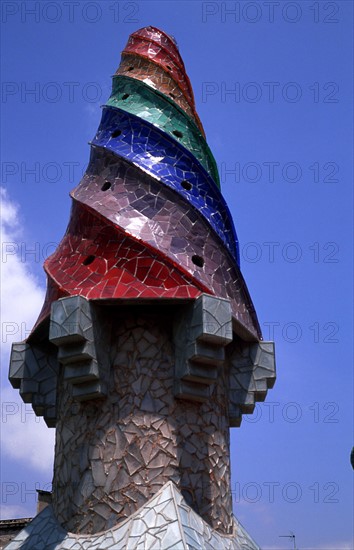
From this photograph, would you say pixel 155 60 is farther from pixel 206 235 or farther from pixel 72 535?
pixel 72 535

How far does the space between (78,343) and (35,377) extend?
1745 millimetres

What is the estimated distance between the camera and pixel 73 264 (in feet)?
36.6

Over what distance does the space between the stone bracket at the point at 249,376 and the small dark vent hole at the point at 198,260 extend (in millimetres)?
1571

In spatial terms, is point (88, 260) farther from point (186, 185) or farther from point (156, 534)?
point (156, 534)

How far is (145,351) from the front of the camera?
411 inches

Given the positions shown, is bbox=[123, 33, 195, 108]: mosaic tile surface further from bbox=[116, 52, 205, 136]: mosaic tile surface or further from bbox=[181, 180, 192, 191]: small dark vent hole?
bbox=[181, 180, 192, 191]: small dark vent hole

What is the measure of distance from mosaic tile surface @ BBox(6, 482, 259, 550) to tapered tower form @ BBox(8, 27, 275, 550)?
2cm

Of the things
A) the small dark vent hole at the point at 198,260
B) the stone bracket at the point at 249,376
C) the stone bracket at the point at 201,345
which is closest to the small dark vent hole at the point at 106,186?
the small dark vent hole at the point at 198,260

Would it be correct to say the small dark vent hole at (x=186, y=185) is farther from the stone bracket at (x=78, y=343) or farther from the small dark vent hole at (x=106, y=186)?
the stone bracket at (x=78, y=343)

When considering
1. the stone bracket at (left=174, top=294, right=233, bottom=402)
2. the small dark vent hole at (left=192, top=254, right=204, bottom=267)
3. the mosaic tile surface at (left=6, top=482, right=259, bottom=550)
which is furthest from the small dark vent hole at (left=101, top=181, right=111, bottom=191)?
the mosaic tile surface at (left=6, top=482, right=259, bottom=550)

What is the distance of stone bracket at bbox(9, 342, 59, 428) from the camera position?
1132 centimetres

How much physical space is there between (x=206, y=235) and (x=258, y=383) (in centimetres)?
247

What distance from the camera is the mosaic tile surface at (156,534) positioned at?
350 inches

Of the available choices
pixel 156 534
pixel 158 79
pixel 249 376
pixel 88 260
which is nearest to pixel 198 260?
pixel 88 260
